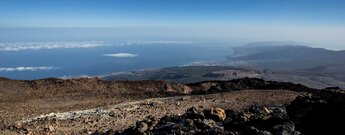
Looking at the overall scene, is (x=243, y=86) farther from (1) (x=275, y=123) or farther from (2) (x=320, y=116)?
(1) (x=275, y=123)

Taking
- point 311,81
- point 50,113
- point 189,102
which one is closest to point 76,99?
point 50,113

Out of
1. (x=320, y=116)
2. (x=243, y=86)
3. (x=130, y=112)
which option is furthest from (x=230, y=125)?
(x=243, y=86)

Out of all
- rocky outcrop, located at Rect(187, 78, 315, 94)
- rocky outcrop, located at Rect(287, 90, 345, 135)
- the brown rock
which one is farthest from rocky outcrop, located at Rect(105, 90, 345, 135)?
rocky outcrop, located at Rect(187, 78, 315, 94)

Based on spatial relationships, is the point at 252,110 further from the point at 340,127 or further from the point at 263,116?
the point at 340,127

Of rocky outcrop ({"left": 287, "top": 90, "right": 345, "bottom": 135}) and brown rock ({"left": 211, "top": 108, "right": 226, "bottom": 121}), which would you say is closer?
rocky outcrop ({"left": 287, "top": 90, "right": 345, "bottom": 135})

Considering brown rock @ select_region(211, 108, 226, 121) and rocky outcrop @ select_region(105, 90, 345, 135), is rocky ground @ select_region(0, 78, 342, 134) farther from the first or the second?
rocky outcrop @ select_region(105, 90, 345, 135)

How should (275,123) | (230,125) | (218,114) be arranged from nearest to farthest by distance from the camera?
1. (275,123)
2. (230,125)
3. (218,114)

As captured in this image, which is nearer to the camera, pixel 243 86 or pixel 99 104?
pixel 99 104

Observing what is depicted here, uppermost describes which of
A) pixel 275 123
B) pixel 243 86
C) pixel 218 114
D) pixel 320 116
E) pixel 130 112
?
pixel 320 116

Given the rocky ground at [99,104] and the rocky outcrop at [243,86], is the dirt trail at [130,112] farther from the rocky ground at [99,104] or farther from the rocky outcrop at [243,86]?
the rocky outcrop at [243,86]
